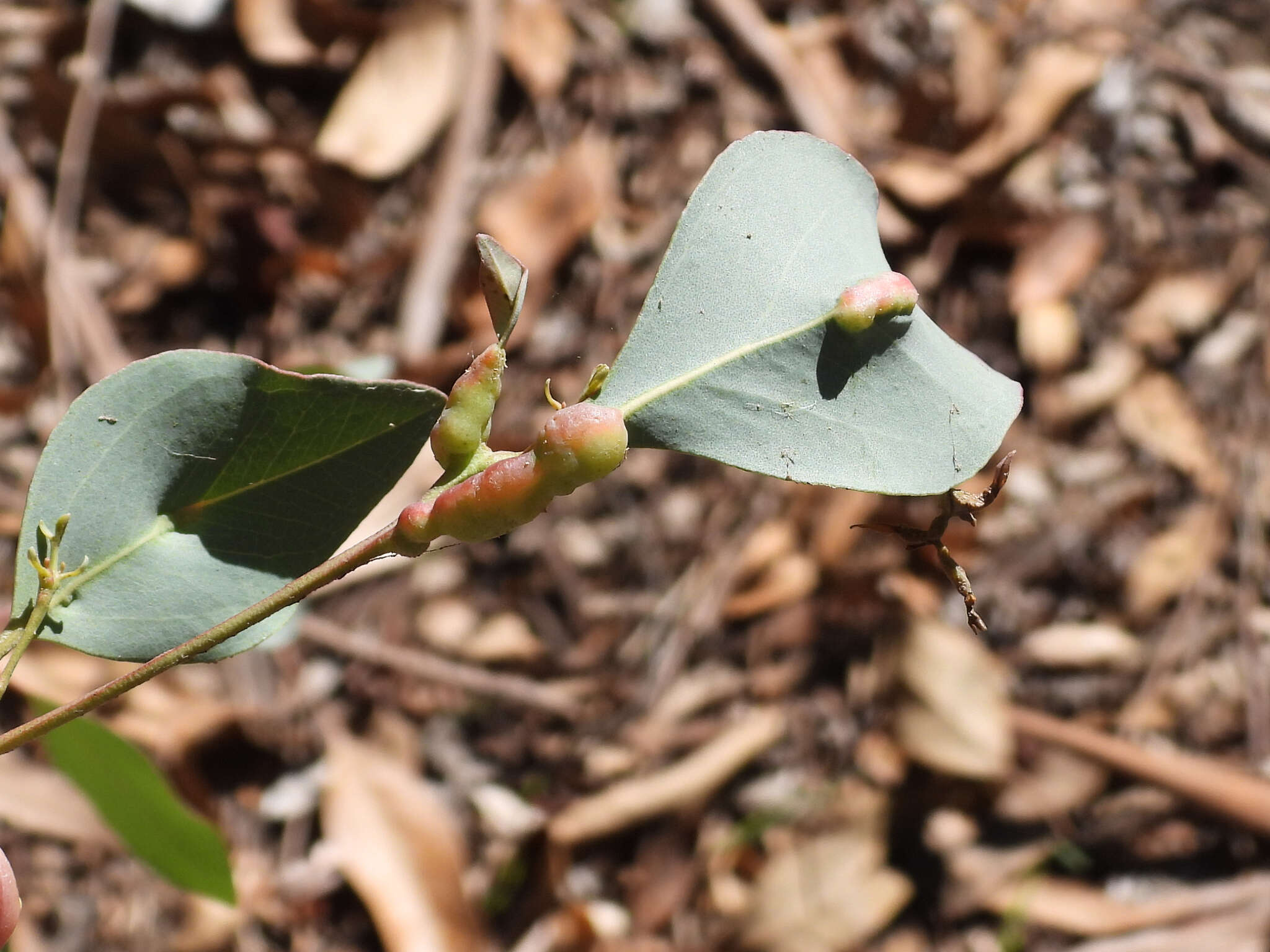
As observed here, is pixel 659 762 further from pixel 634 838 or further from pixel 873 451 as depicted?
pixel 873 451

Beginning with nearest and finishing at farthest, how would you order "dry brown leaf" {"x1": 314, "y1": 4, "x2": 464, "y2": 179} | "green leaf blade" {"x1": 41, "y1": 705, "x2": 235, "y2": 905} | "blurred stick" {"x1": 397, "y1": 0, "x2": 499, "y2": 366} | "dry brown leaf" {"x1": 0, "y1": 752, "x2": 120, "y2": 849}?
"green leaf blade" {"x1": 41, "y1": 705, "x2": 235, "y2": 905} < "dry brown leaf" {"x1": 0, "y1": 752, "x2": 120, "y2": 849} < "blurred stick" {"x1": 397, "y1": 0, "x2": 499, "y2": 366} < "dry brown leaf" {"x1": 314, "y1": 4, "x2": 464, "y2": 179}

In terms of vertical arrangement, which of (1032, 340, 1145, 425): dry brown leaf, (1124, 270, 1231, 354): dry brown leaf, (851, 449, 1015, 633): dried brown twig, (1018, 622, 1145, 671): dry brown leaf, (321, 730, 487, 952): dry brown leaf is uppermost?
(851, 449, 1015, 633): dried brown twig

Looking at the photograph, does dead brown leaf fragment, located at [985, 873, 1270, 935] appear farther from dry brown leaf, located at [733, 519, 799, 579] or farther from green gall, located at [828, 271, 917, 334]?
green gall, located at [828, 271, 917, 334]

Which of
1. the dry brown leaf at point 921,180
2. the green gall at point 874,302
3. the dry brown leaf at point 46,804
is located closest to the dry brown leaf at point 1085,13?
the dry brown leaf at point 921,180

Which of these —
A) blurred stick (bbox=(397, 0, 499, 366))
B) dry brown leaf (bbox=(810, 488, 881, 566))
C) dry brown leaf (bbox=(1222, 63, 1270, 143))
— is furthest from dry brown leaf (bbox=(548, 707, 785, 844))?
dry brown leaf (bbox=(1222, 63, 1270, 143))

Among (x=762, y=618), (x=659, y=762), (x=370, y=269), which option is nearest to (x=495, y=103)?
(x=370, y=269)

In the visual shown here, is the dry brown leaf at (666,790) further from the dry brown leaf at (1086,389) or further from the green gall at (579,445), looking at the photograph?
the green gall at (579,445)
